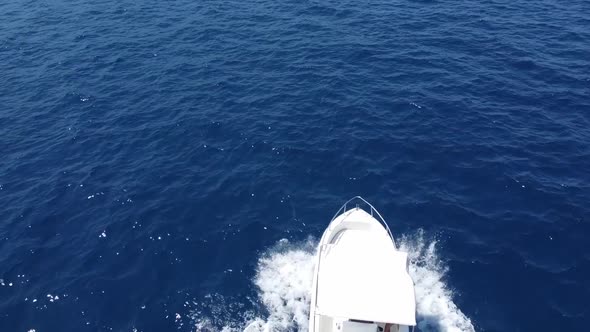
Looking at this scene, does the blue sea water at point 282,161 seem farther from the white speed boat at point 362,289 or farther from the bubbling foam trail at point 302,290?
the white speed boat at point 362,289

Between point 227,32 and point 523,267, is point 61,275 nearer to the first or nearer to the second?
point 523,267

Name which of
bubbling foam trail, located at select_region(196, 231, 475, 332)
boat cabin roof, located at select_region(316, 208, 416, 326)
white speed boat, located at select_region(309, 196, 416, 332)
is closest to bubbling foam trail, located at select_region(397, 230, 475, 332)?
bubbling foam trail, located at select_region(196, 231, 475, 332)

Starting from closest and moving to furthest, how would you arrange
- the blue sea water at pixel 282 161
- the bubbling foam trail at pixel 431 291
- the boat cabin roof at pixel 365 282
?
the boat cabin roof at pixel 365 282 < the bubbling foam trail at pixel 431 291 < the blue sea water at pixel 282 161

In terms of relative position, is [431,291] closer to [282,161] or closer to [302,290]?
[302,290]

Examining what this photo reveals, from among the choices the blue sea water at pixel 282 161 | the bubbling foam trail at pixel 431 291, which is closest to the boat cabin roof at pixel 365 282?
the bubbling foam trail at pixel 431 291

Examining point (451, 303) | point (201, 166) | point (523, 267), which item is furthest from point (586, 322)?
point (201, 166)

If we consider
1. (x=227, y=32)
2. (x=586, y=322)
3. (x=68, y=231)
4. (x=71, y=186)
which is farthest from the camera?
(x=227, y=32)

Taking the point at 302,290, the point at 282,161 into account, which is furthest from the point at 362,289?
the point at 282,161
